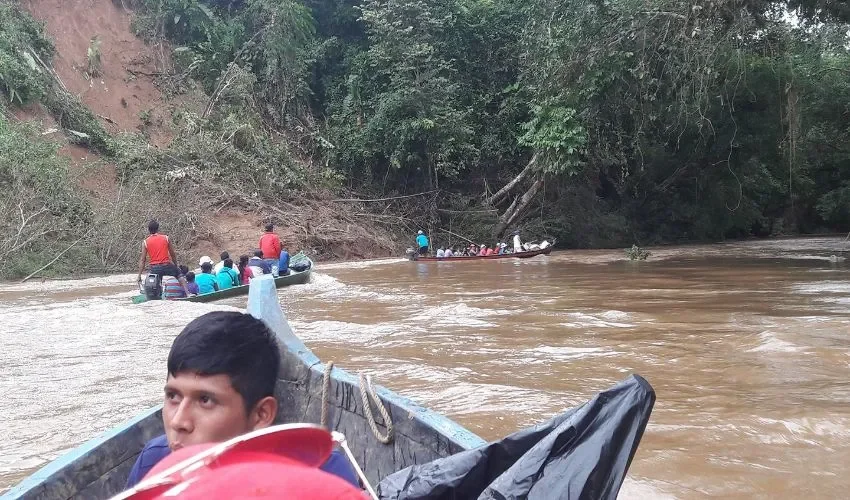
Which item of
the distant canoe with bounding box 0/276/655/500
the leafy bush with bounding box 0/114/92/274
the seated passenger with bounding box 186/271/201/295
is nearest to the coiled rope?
the distant canoe with bounding box 0/276/655/500

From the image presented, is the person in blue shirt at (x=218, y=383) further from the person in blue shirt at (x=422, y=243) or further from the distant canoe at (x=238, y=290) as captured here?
the person in blue shirt at (x=422, y=243)

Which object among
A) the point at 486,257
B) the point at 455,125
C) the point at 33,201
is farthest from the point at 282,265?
the point at 455,125

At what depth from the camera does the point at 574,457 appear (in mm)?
1777

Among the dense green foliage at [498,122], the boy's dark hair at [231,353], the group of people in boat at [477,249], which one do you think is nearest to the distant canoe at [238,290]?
the group of people in boat at [477,249]

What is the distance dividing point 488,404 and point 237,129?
16.8m

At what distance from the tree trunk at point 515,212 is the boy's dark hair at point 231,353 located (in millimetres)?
20396

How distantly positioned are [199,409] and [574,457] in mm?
906

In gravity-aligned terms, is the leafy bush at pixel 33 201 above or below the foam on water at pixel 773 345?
above

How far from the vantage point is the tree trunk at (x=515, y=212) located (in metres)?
21.9

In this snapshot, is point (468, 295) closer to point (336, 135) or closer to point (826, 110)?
point (336, 135)

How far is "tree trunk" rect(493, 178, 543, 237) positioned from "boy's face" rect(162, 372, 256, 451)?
67.3ft

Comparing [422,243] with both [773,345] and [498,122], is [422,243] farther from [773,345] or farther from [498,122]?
[773,345]

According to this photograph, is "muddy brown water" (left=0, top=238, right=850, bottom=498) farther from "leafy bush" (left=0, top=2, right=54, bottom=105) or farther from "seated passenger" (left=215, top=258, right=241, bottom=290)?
"leafy bush" (left=0, top=2, right=54, bottom=105)

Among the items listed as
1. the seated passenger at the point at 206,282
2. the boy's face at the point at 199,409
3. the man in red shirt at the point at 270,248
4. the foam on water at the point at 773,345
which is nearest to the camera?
the boy's face at the point at 199,409
